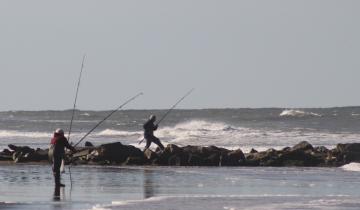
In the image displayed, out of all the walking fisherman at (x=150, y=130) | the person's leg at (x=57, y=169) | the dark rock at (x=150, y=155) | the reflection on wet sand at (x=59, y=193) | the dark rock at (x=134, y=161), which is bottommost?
the reflection on wet sand at (x=59, y=193)

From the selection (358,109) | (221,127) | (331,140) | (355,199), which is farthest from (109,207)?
(358,109)

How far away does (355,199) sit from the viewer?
64.5 feet

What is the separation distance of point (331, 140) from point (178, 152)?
16.7 meters

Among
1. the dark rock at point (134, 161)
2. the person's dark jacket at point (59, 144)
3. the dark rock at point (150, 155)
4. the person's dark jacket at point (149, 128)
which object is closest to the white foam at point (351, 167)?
the dark rock at point (150, 155)

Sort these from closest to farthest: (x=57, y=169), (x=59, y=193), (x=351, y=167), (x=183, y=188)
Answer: (x=59, y=193)
(x=183, y=188)
(x=57, y=169)
(x=351, y=167)

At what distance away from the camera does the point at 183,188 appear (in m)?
22.2

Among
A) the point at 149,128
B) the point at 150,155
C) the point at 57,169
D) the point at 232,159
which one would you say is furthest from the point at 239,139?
the point at 57,169

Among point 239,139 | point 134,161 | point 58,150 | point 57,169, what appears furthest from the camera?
point 239,139

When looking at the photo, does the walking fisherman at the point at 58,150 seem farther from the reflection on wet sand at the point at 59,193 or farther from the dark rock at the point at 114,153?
the dark rock at the point at 114,153

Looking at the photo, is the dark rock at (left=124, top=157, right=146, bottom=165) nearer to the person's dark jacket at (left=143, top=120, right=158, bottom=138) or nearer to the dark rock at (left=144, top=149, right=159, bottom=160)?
the dark rock at (left=144, top=149, right=159, bottom=160)

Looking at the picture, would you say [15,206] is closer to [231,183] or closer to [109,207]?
[109,207]

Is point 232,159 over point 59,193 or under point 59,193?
over

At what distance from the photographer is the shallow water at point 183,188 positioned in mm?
18797

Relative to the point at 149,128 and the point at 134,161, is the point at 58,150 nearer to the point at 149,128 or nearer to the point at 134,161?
the point at 134,161
